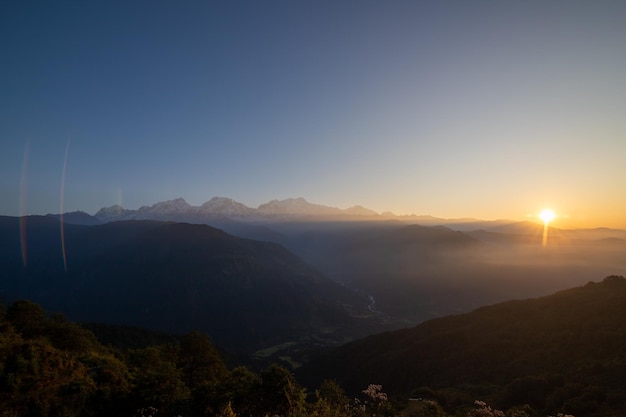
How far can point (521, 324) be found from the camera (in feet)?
406

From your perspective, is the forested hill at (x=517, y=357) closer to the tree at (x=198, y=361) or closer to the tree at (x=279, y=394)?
the tree at (x=198, y=361)

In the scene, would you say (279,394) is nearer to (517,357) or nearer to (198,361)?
(198,361)

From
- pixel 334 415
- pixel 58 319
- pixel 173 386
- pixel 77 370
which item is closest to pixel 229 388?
pixel 173 386

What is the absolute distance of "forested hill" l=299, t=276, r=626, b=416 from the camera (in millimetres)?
69812

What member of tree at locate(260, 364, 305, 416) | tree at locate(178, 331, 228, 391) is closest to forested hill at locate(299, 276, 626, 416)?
tree at locate(178, 331, 228, 391)

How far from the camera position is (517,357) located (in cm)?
10106

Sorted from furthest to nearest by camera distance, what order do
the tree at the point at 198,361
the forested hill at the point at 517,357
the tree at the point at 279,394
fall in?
the forested hill at the point at 517,357 < the tree at the point at 198,361 < the tree at the point at 279,394

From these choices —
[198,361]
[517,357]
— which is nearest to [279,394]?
[198,361]

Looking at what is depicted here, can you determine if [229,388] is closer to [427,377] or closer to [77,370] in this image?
[77,370]

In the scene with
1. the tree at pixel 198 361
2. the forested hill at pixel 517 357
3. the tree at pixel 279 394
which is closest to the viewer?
the tree at pixel 279 394

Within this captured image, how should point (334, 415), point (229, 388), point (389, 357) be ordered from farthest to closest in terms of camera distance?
point (389, 357) < point (229, 388) < point (334, 415)

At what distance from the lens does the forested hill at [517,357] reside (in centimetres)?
6981

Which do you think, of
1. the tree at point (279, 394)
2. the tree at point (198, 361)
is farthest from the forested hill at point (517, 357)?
the tree at point (279, 394)

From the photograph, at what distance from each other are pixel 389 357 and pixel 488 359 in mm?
44805
